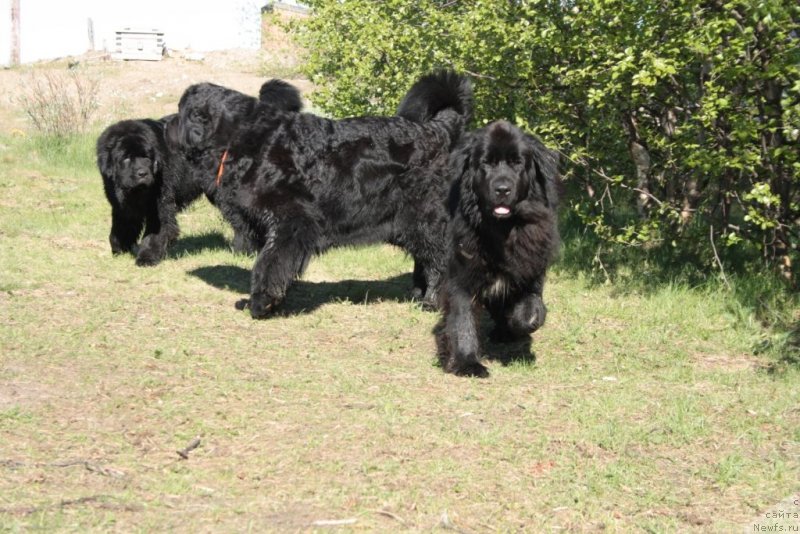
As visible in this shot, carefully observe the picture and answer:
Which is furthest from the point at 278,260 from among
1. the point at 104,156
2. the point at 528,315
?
the point at 104,156

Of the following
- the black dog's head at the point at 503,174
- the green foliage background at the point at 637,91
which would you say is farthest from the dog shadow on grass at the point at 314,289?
the black dog's head at the point at 503,174

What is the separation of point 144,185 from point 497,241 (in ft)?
15.1

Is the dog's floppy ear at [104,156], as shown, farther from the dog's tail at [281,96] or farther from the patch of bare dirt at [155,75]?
the patch of bare dirt at [155,75]

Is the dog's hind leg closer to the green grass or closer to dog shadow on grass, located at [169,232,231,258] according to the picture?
the green grass

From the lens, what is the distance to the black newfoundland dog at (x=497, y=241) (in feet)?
18.4

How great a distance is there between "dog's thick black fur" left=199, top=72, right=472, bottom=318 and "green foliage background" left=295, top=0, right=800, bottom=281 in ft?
3.00

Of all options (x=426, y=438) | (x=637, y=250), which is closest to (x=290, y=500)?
(x=426, y=438)

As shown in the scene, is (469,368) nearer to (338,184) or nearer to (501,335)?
(501,335)

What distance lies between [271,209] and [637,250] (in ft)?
12.7

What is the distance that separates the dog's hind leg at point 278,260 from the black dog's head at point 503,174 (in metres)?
1.81

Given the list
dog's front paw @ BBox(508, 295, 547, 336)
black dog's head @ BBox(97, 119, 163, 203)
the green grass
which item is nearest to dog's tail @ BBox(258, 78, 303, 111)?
black dog's head @ BBox(97, 119, 163, 203)

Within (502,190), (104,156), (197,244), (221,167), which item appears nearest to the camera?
(502,190)

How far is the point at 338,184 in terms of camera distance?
7410 mm

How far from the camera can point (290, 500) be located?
3900 millimetres
